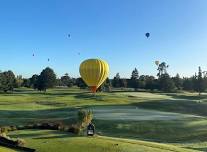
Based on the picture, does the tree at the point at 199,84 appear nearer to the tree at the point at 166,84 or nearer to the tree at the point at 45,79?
the tree at the point at 166,84

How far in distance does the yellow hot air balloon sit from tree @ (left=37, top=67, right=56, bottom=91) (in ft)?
355

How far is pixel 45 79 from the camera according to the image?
177375 mm

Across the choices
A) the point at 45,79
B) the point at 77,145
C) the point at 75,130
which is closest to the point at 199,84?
the point at 45,79

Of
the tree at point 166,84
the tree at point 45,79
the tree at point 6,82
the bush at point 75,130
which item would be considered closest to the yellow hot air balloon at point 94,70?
the bush at point 75,130

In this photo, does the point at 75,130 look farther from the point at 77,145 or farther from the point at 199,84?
the point at 199,84

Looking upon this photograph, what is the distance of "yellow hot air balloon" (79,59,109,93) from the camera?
6775 centimetres

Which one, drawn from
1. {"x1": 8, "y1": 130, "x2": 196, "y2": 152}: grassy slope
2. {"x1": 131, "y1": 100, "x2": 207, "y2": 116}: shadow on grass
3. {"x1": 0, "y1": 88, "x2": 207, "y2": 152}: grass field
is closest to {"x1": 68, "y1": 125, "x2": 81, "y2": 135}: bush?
{"x1": 0, "y1": 88, "x2": 207, "y2": 152}: grass field

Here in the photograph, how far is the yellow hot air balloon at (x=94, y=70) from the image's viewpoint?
222 feet

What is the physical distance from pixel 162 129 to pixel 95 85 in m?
15.9

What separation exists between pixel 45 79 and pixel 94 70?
111 meters

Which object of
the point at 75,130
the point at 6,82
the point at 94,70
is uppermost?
the point at 6,82

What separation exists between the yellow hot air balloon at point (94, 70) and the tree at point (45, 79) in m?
108

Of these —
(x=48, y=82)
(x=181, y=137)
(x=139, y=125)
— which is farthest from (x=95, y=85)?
(x=48, y=82)

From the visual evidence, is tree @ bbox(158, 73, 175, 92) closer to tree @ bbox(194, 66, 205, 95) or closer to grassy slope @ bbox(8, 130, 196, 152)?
tree @ bbox(194, 66, 205, 95)
